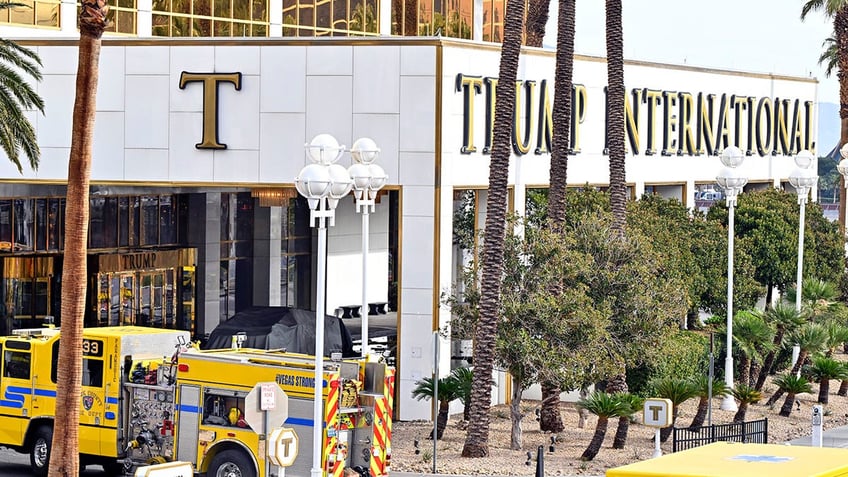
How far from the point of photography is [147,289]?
150 feet

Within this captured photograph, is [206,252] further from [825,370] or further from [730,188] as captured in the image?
[825,370]

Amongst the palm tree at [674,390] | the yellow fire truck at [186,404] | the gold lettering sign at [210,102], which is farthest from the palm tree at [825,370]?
the yellow fire truck at [186,404]

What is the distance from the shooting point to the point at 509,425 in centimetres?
3209

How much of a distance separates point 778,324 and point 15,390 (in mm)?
19117

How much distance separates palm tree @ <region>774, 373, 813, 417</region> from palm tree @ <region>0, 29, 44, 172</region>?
57.5 feet

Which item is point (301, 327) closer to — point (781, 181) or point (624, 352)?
point (624, 352)

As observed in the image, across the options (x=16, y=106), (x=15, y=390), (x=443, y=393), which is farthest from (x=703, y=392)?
(x=16, y=106)

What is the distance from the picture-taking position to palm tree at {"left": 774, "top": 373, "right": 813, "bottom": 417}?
33531 mm

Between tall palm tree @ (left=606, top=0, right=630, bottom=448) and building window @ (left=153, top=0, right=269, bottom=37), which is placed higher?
building window @ (left=153, top=0, right=269, bottom=37)

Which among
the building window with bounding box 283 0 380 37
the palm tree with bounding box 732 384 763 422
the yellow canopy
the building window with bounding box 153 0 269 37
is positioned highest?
the building window with bounding box 283 0 380 37

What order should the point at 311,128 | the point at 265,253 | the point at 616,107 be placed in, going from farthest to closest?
the point at 265,253 < the point at 311,128 < the point at 616,107

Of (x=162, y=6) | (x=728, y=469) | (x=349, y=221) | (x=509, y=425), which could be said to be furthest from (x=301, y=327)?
(x=728, y=469)

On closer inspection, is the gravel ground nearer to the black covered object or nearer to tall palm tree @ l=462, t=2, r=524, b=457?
tall palm tree @ l=462, t=2, r=524, b=457

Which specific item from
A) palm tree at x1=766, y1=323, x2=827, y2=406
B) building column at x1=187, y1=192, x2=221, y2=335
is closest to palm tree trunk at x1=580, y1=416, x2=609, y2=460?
palm tree at x1=766, y1=323, x2=827, y2=406
